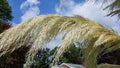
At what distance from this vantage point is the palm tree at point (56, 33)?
4477 millimetres

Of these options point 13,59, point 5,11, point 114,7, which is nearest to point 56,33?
point 114,7

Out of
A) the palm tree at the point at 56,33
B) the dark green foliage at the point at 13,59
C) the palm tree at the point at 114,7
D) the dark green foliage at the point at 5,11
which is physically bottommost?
the palm tree at the point at 56,33

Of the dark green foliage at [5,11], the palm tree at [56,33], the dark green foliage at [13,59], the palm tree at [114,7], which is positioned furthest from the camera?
the dark green foliage at [5,11]

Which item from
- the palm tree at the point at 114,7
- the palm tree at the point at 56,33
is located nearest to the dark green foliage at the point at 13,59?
the palm tree at the point at 114,7

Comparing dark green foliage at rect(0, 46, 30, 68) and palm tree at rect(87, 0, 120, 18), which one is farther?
dark green foliage at rect(0, 46, 30, 68)

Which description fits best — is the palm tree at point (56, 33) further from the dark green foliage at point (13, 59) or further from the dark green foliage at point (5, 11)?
the dark green foliage at point (5, 11)

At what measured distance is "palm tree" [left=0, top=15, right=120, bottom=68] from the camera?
4.48 meters

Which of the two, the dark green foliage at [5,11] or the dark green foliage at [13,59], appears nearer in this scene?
the dark green foliage at [13,59]

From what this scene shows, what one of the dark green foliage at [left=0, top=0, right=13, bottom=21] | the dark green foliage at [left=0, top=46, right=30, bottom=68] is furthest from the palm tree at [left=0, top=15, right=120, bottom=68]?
the dark green foliage at [left=0, top=0, right=13, bottom=21]

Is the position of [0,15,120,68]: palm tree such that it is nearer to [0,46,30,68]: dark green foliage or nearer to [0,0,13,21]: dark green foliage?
[0,46,30,68]: dark green foliage

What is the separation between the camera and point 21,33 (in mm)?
4508

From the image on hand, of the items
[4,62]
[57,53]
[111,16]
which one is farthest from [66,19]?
[4,62]

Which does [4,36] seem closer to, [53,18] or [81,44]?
[53,18]

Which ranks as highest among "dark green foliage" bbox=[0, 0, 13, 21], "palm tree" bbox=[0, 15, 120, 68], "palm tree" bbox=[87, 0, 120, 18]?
"dark green foliage" bbox=[0, 0, 13, 21]
